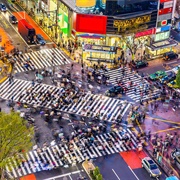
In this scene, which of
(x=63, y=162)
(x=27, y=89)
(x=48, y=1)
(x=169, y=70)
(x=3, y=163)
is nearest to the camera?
(x=3, y=163)

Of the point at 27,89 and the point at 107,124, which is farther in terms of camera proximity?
the point at 27,89

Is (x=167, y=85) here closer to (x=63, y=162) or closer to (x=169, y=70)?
(x=169, y=70)

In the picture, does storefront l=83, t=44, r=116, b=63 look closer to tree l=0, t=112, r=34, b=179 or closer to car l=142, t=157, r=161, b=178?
car l=142, t=157, r=161, b=178

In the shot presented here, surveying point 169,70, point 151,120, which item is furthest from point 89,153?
point 169,70

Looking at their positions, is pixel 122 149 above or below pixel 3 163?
below

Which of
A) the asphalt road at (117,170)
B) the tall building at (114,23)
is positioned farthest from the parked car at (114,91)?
the asphalt road at (117,170)

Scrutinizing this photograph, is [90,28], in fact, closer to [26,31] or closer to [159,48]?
[26,31]

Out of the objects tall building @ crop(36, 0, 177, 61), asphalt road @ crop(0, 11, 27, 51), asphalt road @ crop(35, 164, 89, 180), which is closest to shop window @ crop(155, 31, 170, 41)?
tall building @ crop(36, 0, 177, 61)
